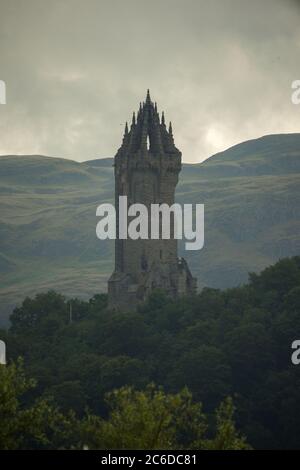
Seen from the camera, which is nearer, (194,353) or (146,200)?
(194,353)

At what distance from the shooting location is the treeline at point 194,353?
10344 cm

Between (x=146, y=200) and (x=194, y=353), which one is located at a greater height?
(x=146, y=200)

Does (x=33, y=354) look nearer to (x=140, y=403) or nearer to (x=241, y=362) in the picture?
(x=241, y=362)

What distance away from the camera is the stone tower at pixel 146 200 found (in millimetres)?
133875

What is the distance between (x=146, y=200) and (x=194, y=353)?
2592 centimetres

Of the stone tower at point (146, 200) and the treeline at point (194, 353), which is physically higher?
the stone tower at point (146, 200)

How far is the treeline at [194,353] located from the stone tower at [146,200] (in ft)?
12.5

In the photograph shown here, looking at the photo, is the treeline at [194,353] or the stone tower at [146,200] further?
the stone tower at [146,200]

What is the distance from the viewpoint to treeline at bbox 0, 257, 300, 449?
10344 centimetres

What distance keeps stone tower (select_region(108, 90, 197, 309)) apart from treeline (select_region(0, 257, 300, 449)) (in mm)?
3799

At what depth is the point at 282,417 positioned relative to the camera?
337ft

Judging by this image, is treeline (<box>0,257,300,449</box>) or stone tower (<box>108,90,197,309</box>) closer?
treeline (<box>0,257,300,449</box>)

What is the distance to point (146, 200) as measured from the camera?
134 metres

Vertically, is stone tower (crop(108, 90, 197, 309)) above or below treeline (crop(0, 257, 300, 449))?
above
